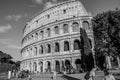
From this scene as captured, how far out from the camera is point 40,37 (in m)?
24.0

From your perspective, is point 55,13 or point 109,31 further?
point 55,13

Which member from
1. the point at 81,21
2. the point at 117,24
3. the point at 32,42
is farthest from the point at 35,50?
the point at 117,24

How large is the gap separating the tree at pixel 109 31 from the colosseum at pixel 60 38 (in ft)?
17.4

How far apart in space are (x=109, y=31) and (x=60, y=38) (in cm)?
963

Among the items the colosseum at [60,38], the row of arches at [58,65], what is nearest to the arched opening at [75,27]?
the colosseum at [60,38]

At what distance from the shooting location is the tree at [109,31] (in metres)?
12.2

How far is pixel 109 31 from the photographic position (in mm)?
12828

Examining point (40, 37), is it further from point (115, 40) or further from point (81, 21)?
point (115, 40)

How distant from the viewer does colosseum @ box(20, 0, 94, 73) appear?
1914 cm

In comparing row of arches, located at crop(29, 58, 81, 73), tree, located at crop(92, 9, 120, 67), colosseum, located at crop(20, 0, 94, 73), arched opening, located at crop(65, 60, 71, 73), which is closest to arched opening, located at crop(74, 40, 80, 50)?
colosseum, located at crop(20, 0, 94, 73)

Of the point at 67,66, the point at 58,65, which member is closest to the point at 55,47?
the point at 58,65

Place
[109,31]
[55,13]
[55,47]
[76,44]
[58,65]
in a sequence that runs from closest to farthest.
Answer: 1. [109,31]
2. [76,44]
3. [58,65]
4. [55,47]
5. [55,13]

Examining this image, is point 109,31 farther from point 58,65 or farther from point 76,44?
point 58,65

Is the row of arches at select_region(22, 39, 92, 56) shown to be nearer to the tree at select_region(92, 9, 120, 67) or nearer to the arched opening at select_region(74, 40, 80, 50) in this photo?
the arched opening at select_region(74, 40, 80, 50)
